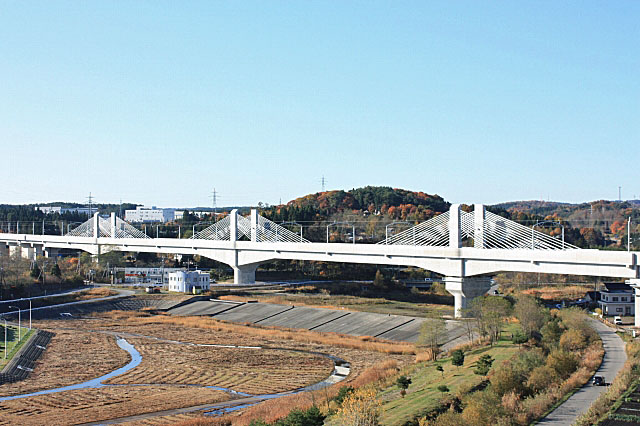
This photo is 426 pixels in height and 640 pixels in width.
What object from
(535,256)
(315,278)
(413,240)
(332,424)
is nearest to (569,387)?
(332,424)

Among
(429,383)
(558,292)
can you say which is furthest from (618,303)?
(429,383)

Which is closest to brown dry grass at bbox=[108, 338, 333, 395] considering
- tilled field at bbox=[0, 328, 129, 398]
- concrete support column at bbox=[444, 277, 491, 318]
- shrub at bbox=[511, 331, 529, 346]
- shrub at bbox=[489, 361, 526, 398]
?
tilled field at bbox=[0, 328, 129, 398]

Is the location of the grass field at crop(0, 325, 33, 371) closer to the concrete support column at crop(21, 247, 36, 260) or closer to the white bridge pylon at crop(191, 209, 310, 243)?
the white bridge pylon at crop(191, 209, 310, 243)

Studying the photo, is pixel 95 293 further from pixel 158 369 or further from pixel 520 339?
pixel 520 339

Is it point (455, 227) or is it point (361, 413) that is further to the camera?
point (455, 227)

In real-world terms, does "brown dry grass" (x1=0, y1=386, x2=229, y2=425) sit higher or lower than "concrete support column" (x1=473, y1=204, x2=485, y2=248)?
lower
